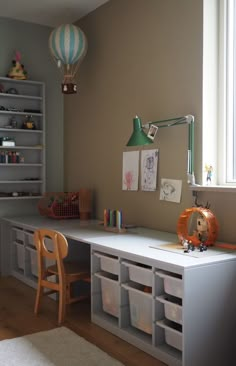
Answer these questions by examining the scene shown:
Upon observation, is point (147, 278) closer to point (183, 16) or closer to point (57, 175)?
point (183, 16)

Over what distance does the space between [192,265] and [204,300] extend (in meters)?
0.21

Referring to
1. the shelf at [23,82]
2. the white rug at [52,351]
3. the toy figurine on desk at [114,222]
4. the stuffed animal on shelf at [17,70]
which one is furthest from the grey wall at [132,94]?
the white rug at [52,351]

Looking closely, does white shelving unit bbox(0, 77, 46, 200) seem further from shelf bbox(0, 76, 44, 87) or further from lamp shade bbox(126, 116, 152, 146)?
lamp shade bbox(126, 116, 152, 146)

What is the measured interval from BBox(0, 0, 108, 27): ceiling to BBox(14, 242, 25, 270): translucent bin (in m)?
2.27

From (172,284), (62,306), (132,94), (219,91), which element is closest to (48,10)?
(132,94)

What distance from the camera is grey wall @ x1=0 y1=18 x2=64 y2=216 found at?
4316 mm

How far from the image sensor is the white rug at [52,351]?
2.38 m

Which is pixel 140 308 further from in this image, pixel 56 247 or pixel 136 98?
pixel 136 98

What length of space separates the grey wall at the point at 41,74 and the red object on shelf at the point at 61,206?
1.04ft

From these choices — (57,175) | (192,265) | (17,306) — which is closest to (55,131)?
(57,175)

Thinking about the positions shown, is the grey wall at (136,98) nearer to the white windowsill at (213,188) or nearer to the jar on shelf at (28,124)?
the white windowsill at (213,188)

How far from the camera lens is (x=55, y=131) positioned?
466cm

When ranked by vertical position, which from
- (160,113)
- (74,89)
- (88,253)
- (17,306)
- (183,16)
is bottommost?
(17,306)

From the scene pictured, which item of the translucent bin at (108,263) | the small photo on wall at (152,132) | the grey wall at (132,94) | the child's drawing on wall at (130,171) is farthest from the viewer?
the child's drawing on wall at (130,171)
